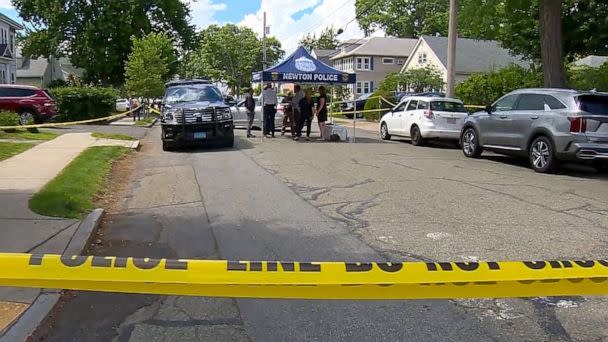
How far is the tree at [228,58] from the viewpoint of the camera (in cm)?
9056

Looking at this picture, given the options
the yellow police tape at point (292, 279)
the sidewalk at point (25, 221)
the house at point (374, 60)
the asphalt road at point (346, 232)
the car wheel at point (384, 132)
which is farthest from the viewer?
the house at point (374, 60)

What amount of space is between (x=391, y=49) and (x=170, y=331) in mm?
69763

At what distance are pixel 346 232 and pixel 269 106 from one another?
13.0 meters

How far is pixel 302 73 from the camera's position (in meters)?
18.5

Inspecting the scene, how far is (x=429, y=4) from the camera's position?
8288 cm

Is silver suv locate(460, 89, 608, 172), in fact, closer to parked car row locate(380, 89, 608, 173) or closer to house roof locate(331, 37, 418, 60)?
parked car row locate(380, 89, 608, 173)

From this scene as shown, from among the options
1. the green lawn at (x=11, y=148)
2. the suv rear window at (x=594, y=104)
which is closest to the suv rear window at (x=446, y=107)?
the suv rear window at (x=594, y=104)

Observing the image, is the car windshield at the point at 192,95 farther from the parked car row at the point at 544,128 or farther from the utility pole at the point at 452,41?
the utility pole at the point at 452,41

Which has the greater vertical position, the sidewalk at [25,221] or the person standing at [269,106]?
the person standing at [269,106]

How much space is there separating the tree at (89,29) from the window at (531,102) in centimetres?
3888

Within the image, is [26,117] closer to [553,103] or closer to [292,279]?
[553,103]

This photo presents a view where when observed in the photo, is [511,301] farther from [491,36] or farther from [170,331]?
[491,36]

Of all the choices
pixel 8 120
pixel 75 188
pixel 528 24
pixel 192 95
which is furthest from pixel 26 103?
pixel 528 24

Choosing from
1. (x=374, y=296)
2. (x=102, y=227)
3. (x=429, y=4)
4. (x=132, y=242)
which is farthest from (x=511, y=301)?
(x=429, y=4)
